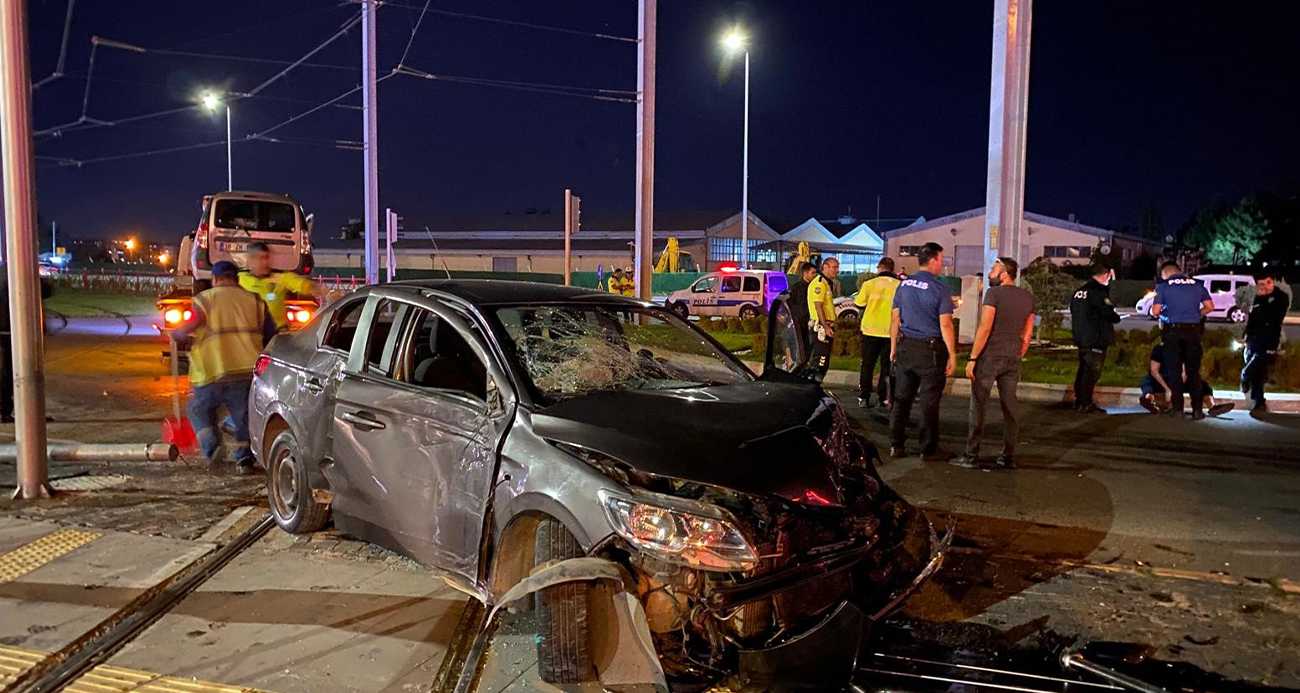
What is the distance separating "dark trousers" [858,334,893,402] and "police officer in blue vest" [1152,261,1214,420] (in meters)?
3.06

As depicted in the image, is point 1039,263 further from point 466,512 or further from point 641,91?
point 466,512

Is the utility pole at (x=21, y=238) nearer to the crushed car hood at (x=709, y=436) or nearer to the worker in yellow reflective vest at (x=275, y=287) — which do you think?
the worker in yellow reflective vest at (x=275, y=287)

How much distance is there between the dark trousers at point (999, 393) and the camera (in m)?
7.69

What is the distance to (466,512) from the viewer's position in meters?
4.07

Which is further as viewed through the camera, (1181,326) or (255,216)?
(255,216)

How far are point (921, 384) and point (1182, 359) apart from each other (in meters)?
4.40

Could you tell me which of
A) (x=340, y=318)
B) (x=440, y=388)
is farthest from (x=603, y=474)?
(x=340, y=318)

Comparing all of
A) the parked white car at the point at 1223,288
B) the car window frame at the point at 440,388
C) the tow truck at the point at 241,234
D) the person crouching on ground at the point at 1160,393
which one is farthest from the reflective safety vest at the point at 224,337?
the parked white car at the point at 1223,288

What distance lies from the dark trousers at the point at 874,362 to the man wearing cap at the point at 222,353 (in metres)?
6.62

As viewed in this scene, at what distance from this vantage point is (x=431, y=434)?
14.1 ft

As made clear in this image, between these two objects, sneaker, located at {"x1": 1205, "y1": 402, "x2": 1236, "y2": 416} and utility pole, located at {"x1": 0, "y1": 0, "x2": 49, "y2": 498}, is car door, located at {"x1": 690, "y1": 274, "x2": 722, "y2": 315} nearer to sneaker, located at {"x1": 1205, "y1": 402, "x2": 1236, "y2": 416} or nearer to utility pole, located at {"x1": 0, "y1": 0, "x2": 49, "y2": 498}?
sneaker, located at {"x1": 1205, "y1": 402, "x2": 1236, "y2": 416}

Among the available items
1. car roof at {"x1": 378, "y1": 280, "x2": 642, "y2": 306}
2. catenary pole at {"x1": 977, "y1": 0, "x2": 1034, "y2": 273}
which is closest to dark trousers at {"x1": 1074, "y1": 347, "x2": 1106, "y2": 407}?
catenary pole at {"x1": 977, "y1": 0, "x2": 1034, "y2": 273}

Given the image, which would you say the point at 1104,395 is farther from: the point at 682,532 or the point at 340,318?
the point at 682,532

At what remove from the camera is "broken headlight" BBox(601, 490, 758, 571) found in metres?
3.32
